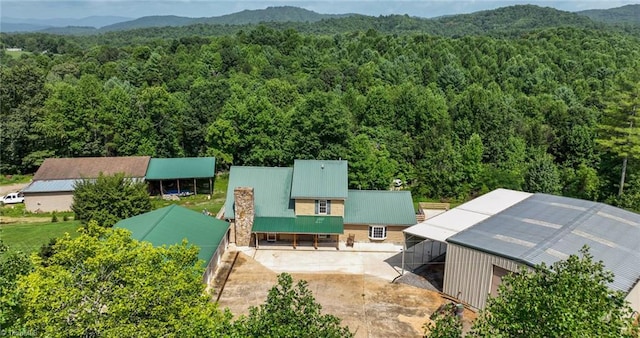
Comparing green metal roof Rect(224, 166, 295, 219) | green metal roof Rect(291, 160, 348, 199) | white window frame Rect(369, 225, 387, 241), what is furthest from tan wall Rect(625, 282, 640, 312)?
green metal roof Rect(224, 166, 295, 219)

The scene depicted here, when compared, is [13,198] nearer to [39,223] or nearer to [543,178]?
[39,223]

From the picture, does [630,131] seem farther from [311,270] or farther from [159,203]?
[159,203]

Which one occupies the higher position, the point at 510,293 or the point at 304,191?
the point at 510,293

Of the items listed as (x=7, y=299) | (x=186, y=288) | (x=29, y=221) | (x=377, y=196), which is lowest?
(x=29, y=221)

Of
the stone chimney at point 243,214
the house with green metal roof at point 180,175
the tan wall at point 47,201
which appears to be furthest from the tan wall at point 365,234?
the tan wall at point 47,201

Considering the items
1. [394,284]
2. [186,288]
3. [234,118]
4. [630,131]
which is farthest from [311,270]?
[630,131]
